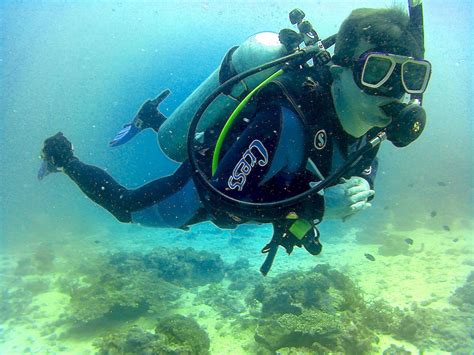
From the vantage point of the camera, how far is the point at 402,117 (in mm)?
2295

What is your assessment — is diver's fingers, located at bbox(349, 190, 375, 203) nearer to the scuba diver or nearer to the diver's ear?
the scuba diver

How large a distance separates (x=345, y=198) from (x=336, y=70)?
1094 mm

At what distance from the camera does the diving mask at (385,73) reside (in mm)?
2324

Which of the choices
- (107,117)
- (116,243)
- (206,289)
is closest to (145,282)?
(206,289)

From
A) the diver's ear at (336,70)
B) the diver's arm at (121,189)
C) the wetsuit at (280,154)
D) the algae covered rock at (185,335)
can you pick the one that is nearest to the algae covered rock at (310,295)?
Result: the algae covered rock at (185,335)

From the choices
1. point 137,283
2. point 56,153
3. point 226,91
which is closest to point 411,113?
point 226,91

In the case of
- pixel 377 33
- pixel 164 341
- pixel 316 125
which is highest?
pixel 377 33

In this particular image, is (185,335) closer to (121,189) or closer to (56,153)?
(121,189)

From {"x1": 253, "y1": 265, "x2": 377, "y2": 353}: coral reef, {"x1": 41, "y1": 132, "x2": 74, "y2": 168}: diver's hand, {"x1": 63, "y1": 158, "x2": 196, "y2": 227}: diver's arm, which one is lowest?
{"x1": 253, "y1": 265, "x2": 377, "y2": 353}: coral reef

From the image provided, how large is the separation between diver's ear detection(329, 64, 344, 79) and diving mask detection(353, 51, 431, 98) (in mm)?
224

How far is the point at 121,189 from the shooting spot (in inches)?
169

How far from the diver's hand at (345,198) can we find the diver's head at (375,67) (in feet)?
1.73

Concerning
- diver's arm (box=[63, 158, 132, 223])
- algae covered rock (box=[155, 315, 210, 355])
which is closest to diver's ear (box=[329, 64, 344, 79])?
diver's arm (box=[63, 158, 132, 223])

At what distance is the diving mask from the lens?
232 centimetres
